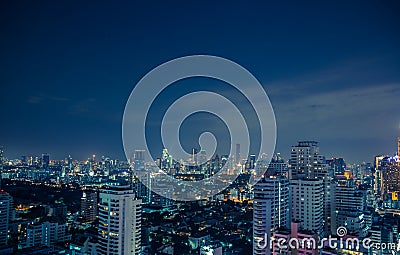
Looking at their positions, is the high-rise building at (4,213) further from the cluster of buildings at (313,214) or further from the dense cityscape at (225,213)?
the cluster of buildings at (313,214)

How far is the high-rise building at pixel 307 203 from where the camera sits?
198 inches

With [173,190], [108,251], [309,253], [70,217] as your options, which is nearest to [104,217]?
[108,251]

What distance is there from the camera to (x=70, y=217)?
24.5 ft

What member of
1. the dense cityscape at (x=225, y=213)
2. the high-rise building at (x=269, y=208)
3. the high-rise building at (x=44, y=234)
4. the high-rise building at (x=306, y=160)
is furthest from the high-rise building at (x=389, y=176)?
the high-rise building at (x=44, y=234)

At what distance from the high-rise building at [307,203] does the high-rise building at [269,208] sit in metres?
0.22

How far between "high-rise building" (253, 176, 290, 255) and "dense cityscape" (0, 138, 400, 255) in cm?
1

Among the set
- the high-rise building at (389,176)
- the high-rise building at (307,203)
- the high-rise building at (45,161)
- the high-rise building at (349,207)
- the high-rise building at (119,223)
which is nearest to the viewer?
the high-rise building at (119,223)

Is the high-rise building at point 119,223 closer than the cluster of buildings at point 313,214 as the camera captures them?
No

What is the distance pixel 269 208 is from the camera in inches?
172

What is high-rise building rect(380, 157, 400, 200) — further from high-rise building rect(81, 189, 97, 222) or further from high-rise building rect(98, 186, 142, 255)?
high-rise building rect(81, 189, 97, 222)

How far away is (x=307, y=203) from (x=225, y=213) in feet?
9.60

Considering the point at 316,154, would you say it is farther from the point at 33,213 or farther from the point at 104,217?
the point at 33,213

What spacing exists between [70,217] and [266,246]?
4.99 meters

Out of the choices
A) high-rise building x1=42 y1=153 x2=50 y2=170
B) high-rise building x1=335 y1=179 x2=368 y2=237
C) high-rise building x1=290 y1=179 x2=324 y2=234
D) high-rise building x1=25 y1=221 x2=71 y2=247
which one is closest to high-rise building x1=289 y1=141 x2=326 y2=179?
high-rise building x1=335 y1=179 x2=368 y2=237
